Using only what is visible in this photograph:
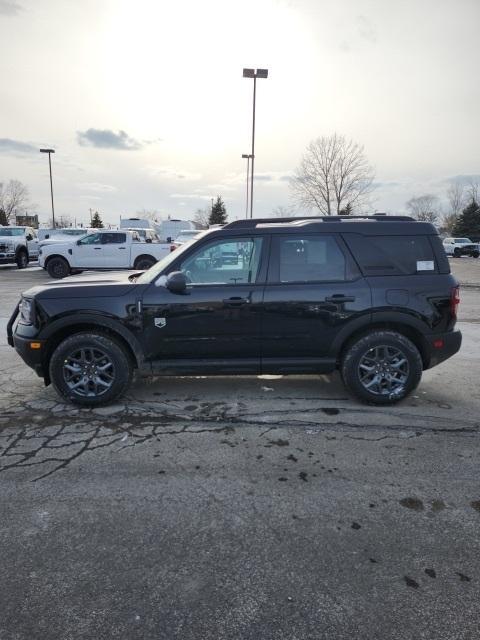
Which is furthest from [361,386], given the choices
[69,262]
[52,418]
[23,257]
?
[23,257]

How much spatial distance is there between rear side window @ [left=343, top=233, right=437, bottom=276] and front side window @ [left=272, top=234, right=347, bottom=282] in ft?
0.59

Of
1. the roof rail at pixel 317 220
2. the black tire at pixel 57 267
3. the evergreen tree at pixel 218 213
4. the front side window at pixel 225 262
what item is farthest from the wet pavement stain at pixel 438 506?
the evergreen tree at pixel 218 213

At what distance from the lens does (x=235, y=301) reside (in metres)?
4.38

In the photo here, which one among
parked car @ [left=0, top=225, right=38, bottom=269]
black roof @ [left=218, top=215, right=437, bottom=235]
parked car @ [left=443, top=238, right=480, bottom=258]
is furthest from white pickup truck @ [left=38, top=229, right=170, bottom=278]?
parked car @ [left=443, top=238, right=480, bottom=258]

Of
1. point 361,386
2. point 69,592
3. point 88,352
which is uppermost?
point 88,352

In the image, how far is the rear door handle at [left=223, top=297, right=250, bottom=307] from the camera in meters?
4.38

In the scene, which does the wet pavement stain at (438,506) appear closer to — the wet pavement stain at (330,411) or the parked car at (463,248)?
the wet pavement stain at (330,411)

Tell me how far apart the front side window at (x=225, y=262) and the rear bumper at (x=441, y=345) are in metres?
1.86

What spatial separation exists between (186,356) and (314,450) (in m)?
1.55

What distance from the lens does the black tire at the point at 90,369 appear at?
4379 millimetres

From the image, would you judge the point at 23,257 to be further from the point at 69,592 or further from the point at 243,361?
the point at 69,592

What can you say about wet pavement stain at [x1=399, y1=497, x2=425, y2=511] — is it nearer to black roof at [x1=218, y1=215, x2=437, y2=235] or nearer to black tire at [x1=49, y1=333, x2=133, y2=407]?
black roof at [x1=218, y1=215, x2=437, y2=235]

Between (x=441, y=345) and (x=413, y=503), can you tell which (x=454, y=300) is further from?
(x=413, y=503)

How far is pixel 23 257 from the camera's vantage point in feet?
68.0
